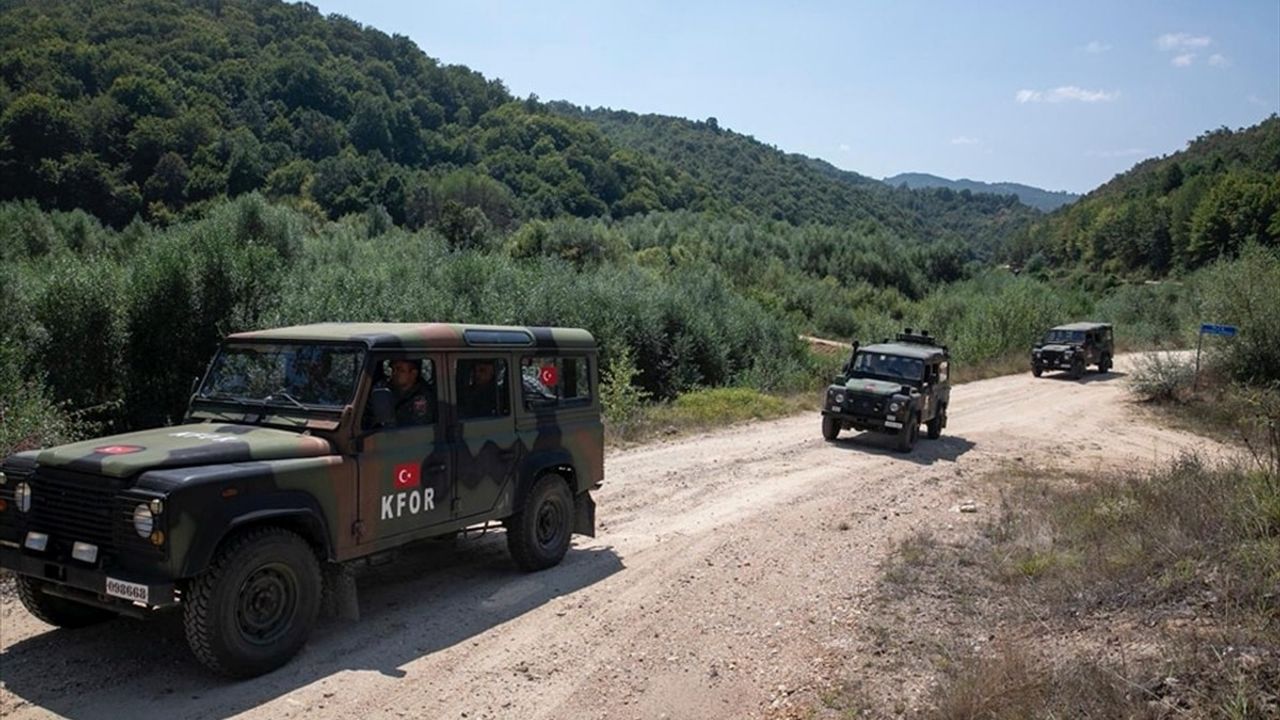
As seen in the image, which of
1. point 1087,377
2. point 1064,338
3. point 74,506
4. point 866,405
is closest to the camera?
point 74,506

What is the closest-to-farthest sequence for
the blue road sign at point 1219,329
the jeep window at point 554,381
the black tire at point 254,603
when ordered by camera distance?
the black tire at point 254,603, the jeep window at point 554,381, the blue road sign at point 1219,329

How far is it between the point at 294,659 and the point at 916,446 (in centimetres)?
1413

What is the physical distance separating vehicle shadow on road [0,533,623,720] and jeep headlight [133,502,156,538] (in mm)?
1106

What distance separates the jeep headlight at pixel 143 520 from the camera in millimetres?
5117

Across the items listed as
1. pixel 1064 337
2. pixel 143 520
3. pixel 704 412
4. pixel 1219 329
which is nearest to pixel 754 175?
pixel 1064 337

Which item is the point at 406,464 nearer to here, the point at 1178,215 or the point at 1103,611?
the point at 1103,611

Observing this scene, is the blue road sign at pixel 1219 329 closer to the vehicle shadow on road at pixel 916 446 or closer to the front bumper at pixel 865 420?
the vehicle shadow on road at pixel 916 446

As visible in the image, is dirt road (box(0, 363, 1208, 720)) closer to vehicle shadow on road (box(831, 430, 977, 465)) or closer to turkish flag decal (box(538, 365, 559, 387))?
turkish flag decal (box(538, 365, 559, 387))

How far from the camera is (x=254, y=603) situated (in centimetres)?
572

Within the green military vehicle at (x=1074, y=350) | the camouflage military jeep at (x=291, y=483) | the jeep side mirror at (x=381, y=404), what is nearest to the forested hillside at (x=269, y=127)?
the green military vehicle at (x=1074, y=350)

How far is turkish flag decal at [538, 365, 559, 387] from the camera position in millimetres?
8367

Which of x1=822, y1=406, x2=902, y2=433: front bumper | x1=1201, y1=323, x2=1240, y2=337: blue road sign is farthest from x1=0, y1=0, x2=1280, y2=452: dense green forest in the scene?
x1=822, y1=406, x2=902, y2=433: front bumper

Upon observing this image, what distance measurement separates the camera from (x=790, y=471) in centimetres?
1435

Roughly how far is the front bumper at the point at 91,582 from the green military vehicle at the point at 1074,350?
112 feet
